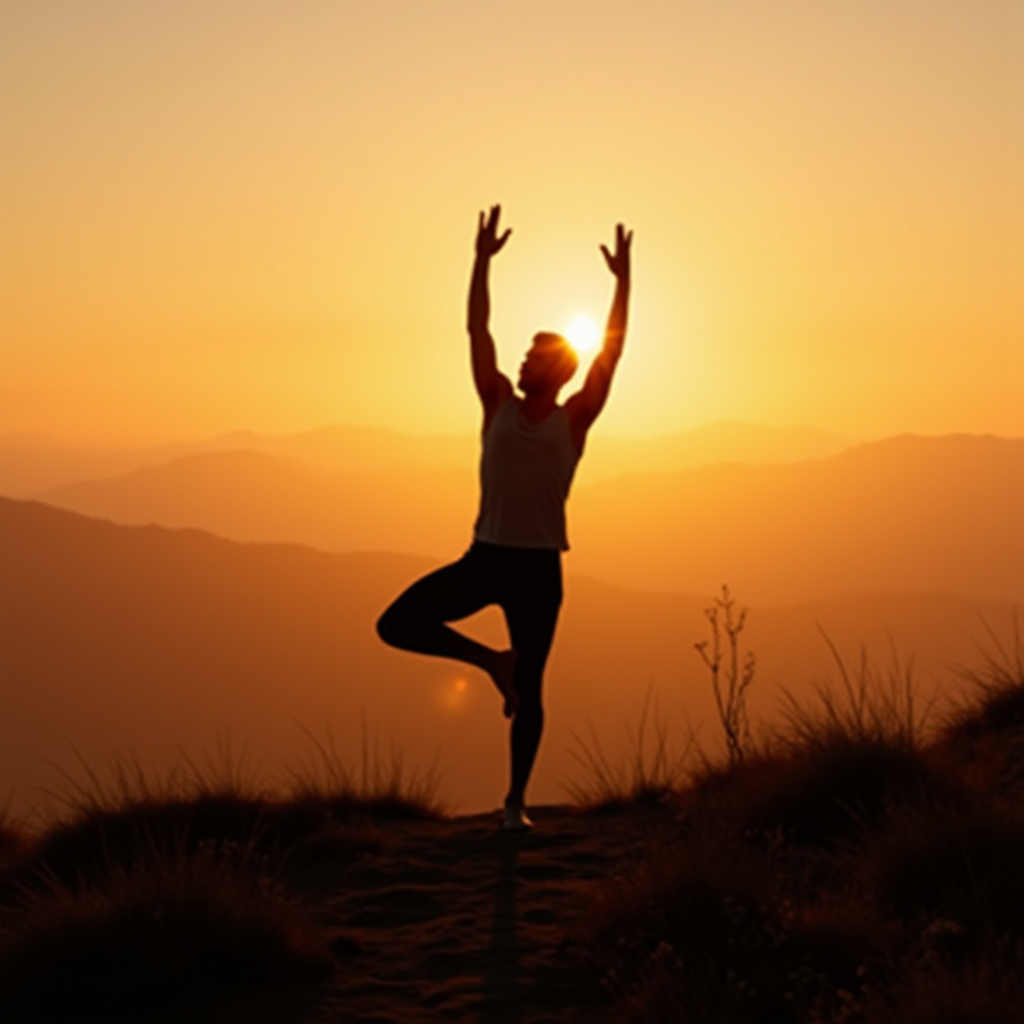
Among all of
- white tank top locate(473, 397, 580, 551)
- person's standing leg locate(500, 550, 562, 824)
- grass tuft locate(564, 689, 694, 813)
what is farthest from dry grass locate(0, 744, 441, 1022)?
grass tuft locate(564, 689, 694, 813)

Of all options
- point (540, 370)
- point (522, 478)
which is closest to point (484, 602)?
point (522, 478)

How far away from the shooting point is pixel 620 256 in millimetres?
8258

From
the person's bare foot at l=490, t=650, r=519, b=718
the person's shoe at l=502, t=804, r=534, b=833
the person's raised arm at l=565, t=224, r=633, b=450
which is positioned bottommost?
the person's shoe at l=502, t=804, r=534, b=833

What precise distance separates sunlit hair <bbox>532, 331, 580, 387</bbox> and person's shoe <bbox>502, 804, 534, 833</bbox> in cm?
237

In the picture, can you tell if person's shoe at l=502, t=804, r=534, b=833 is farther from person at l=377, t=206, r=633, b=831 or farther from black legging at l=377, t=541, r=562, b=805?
black legging at l=377, t=541, r=562, b=805

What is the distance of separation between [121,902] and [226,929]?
15.9 inches

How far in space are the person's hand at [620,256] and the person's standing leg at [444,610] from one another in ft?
5.54

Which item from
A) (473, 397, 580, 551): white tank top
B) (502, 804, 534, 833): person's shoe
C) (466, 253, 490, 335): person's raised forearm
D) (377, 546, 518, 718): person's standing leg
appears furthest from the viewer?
(502, 804, 534, 833): person's shoe

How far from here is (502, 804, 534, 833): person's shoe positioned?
844 cm

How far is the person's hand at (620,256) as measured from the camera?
8.19m

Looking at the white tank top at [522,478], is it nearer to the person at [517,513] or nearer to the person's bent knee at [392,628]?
the person at [517,513]

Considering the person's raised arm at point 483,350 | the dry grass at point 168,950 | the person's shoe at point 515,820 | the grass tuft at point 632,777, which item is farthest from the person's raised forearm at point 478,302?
the dry grass at point 168,950

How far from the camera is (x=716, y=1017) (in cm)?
473

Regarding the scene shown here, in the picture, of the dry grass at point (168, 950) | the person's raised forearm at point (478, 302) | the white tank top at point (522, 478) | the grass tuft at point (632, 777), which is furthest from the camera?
the grass tuft at point (632, 777)
